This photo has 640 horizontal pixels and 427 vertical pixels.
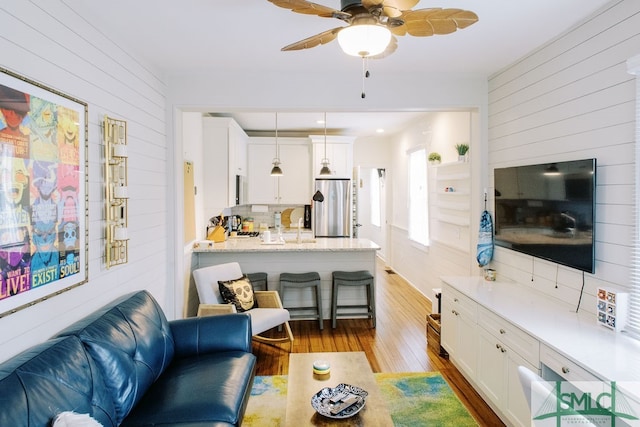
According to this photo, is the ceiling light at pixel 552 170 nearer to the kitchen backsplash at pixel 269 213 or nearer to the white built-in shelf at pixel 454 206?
the white built-in shelf at pixel 454 206

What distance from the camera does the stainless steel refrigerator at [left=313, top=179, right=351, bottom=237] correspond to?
275 inches

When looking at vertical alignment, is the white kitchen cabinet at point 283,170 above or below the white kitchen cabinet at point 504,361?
above

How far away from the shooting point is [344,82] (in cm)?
372

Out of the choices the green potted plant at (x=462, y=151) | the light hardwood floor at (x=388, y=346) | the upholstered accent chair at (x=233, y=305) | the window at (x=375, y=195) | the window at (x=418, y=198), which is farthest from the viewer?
the window at (x=375, y=195)

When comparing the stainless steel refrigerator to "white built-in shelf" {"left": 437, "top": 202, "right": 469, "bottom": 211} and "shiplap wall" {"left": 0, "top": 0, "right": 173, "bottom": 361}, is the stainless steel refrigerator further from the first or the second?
"shiplap wall" {"left": 0, "top": 0, "right": 173, "bottom": 361}

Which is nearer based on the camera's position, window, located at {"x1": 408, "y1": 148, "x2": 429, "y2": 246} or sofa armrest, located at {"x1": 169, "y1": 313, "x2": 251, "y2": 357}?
sofa armrest, located at {"x1": 169, "y1": 313, "x2": 251, "y2": 357}

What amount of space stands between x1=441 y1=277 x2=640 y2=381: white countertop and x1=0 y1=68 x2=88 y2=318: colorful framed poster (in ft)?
8.63

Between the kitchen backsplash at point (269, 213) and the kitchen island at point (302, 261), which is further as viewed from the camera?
the kitchen backsplash at point (269, 213)

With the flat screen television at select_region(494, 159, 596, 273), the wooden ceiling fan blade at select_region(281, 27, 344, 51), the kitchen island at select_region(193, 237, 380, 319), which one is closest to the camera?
Result: the wooden ceiling fan blade at select_region(281, 27, 344, 51)

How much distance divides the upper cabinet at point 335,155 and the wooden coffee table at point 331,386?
4685 millimetres

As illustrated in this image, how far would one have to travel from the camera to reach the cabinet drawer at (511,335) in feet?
7.20

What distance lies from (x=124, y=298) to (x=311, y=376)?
139 centimetres

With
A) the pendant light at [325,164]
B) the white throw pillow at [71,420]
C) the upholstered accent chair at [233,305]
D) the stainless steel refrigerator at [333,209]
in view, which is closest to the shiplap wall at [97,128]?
the upholstered accent chair at [233,305]

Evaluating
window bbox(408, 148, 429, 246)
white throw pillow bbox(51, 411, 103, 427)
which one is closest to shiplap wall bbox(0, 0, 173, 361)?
white throw pillow bbox(51, 411, 103, 427)
